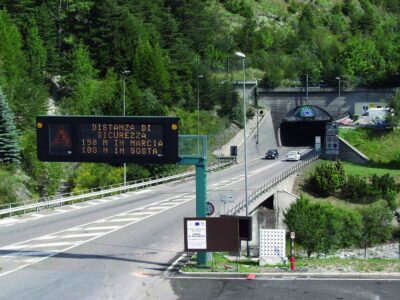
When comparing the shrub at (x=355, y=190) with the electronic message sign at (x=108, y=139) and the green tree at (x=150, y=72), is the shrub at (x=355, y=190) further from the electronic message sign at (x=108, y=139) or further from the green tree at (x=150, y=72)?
the electronic message sign at (x=108, y=139)

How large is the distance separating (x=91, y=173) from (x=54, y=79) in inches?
853

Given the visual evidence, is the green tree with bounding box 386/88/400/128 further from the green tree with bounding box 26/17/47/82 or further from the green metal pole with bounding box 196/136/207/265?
the green metal pole with bounding box 196/136/207/265

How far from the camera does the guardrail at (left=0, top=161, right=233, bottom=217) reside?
42.2 metres

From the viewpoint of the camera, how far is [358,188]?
6838cm

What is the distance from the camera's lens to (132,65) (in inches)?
3425

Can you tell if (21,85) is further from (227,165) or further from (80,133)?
(80,133)

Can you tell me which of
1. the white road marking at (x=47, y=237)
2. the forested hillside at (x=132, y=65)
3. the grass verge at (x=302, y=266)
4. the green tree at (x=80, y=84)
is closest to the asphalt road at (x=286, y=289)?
the grass verge at (x=302, y=266)

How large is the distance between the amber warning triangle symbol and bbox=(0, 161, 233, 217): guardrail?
1579 centimetres

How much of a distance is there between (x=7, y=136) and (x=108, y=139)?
3564 cm

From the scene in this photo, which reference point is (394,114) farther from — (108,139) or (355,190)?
(108,139)

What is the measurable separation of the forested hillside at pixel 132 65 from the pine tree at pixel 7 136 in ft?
0.29

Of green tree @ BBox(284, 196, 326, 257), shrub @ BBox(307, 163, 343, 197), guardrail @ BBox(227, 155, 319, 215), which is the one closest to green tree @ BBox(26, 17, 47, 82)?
guardrail @ BBox(227, 155, 319, 215)

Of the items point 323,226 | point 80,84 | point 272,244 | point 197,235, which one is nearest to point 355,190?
point 323,226

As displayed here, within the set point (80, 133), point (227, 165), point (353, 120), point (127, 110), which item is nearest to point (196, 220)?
point (80, 133)
